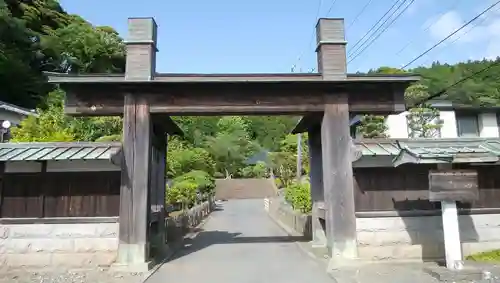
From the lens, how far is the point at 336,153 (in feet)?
34.7

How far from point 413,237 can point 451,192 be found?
197 cm

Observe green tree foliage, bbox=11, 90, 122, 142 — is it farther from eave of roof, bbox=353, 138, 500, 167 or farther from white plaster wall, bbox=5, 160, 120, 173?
eave of roof, bbox=353, 138, 500, 167

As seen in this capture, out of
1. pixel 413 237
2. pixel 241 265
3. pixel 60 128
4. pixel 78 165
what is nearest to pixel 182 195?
pixel 60 128

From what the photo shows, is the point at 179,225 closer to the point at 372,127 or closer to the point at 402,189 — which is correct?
the point at 402,189

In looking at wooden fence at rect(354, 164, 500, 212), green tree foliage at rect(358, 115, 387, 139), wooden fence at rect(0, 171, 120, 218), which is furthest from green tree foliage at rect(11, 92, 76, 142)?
green tree foliage at rect(358, 115, 387, 139)

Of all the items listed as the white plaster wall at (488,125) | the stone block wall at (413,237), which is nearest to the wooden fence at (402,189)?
the stone block wall at (413,237)

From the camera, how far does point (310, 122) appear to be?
12.9 meters

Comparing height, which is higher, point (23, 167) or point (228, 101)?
point (228, 101)

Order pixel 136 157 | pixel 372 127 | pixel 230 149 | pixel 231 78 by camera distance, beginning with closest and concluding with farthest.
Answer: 1. pixel 136 157
2. pixel 231 78
3. pixel 372 127
4. pixel 230 149

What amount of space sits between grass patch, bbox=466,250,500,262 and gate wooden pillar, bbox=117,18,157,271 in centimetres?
839

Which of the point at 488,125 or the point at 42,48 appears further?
the point at 42,48

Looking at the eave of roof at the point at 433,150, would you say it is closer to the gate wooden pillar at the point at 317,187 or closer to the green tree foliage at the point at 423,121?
the gate wooden pillar at the point at 317,187

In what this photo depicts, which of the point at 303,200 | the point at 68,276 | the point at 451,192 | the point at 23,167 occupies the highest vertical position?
the point at 23,167

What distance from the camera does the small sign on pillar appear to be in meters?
8.98
